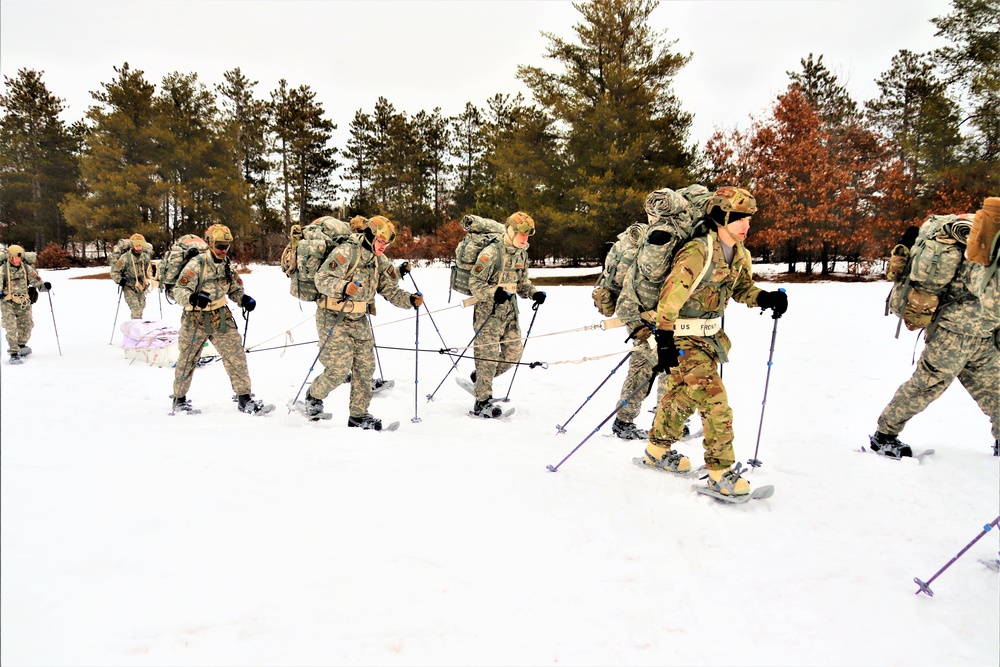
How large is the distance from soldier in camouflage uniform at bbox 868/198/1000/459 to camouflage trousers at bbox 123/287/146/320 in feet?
44.4

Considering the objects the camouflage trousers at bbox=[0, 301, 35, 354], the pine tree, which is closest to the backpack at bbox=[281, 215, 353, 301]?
the pine tree

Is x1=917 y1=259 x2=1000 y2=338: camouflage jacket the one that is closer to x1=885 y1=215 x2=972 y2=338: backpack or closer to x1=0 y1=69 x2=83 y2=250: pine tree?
x1=885 y1=215 x2=972 y2=338: backpack

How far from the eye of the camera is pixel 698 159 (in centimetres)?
2308

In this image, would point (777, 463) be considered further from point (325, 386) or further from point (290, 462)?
point (325, 386)

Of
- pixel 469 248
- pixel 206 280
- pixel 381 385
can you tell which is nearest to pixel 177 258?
pixel 206 280

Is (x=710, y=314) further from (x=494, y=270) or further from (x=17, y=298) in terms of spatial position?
(x=17, y=298)

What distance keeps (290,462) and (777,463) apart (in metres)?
4.57

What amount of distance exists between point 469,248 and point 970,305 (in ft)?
17.3

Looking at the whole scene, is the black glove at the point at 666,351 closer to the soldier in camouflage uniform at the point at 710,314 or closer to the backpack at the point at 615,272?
the soldier in camouflage uniform at the point at 710,314

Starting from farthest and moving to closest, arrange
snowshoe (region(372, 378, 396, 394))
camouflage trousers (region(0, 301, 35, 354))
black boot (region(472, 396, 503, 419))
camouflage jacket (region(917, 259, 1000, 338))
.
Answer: camouflage trousers (region(0, 301, 35, 354))
snowshoe (region(372, 378, 396, 394))
black boot (region(472, 396, 503, 419))
camouflage jacket (region(917, 259, 1000, 338))

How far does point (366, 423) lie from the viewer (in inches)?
235

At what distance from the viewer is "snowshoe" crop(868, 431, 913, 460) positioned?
5.38m

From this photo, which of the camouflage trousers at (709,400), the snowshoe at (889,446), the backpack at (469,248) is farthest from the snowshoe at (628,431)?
the backpack at (469,248)

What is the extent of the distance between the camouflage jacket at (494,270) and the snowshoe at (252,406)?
3.01 metres
